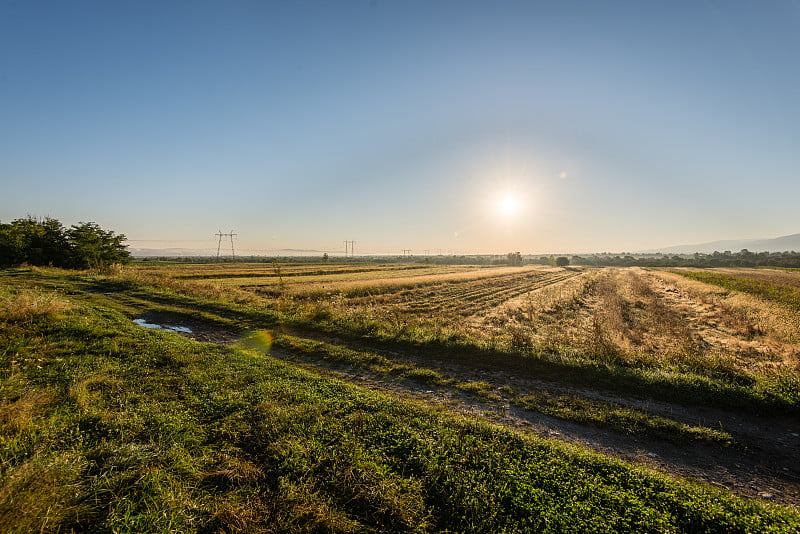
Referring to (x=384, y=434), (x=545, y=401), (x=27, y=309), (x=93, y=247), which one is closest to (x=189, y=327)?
(x=27, y=309)

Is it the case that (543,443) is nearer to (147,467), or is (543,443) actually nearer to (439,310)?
(147,467)

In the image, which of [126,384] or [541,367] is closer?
[126,384]

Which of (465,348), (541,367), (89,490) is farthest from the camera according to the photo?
(465,348)

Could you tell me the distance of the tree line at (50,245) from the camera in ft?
128

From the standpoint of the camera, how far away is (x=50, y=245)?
41.9m

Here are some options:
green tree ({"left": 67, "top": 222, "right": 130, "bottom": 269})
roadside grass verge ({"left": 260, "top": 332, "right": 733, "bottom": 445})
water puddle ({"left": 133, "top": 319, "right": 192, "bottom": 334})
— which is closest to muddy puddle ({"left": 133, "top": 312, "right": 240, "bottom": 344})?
water puddle ({"left": 133, "top": 319, "right": 192, "bottom": 334})

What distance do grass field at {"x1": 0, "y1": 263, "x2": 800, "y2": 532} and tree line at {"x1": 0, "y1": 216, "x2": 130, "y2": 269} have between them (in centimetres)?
4193

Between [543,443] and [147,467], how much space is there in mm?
6586

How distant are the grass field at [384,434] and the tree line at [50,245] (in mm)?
41931

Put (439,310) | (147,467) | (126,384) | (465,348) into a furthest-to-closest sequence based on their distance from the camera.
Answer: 1. (439,310)
2. (465,348)
3. (126,384)
4. (147,467)

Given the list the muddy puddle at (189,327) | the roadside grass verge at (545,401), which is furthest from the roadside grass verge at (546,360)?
the roadside grass verge at (545,401)

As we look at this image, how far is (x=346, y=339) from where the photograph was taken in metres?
14.3

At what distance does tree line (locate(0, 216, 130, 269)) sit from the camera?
39.1 meters

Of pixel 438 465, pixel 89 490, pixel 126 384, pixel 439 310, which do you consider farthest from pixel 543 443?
pixel 439 310
